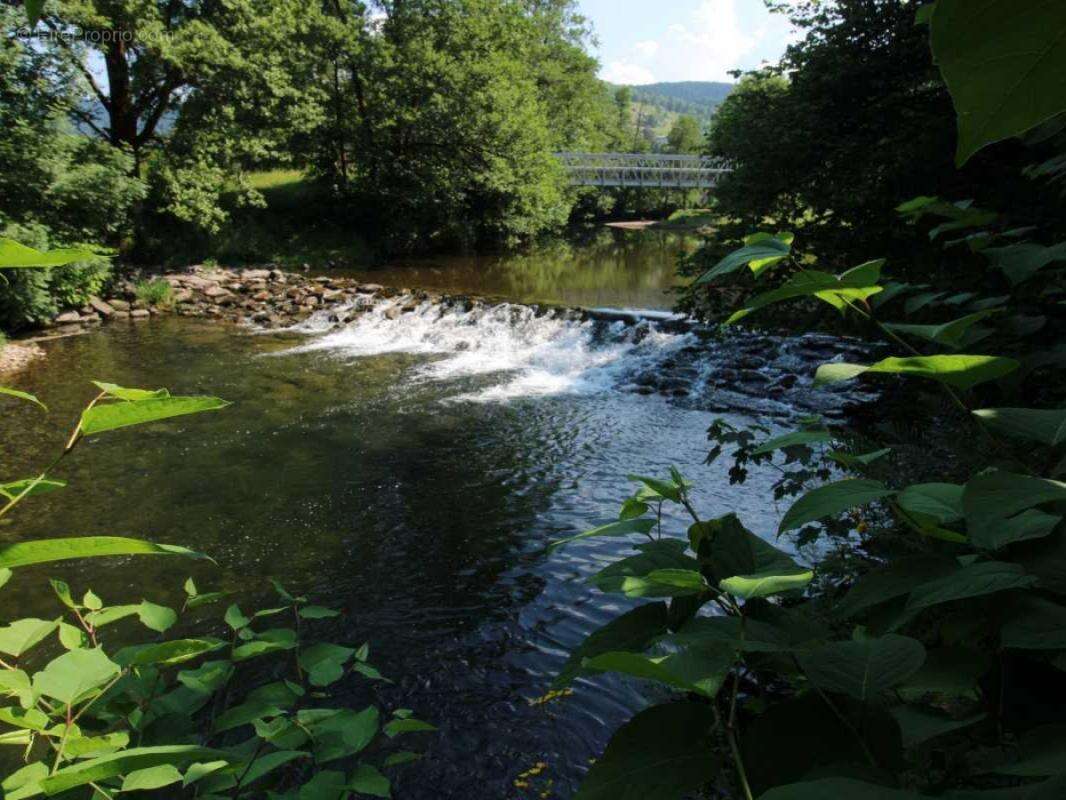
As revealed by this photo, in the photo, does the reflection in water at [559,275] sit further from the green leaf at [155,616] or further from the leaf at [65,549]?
the leaf at [65,549]

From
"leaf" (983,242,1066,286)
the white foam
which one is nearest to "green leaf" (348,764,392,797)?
"leaf" (983,242,1066,286)

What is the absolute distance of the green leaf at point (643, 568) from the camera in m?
0.80

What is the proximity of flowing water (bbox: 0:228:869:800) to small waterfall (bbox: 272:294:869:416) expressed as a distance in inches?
2.6

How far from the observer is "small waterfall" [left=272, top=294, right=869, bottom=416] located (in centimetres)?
970

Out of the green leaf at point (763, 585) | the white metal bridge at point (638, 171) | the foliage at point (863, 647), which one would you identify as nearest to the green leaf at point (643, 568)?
the foliage at point (863, 647)

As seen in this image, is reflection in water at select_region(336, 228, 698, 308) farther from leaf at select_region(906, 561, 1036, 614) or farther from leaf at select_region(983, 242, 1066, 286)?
leaf at select_region(906, 561, 1036, 614)

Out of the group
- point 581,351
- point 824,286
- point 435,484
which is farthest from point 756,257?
A: point 581,351

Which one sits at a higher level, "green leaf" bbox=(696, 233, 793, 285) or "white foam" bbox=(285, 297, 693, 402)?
"green leaf" bbox=(696, 233, 793, 285)

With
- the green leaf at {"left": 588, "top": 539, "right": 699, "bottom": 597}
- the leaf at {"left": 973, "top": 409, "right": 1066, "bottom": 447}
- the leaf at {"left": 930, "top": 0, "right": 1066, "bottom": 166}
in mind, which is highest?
the leaf at {"left": 930, "top": 0, "right": 1066, "bottom": 166}

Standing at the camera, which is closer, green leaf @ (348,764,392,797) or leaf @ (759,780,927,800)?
leaf @ (759,780,927,800)

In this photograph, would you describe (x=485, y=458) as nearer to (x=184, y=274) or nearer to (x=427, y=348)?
(x=427, y=348)

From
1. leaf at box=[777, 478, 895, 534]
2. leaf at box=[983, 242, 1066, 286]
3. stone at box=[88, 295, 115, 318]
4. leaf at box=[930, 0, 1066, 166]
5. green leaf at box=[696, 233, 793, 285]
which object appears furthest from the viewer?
stone at box=[88, 295, 115, 318]

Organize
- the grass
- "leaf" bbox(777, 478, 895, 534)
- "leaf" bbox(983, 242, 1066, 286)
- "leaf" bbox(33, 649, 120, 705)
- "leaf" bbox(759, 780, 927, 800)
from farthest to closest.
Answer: the grass, "leaf" bbox(983, 242, 1066, 286), "leaf" bbox(33, 649, 120, 705), "leaf" bbox(777, 478, 895, 534), "leaf" bbox(759, 780, 927, 800)

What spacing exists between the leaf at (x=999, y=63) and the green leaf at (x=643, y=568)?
608mm
